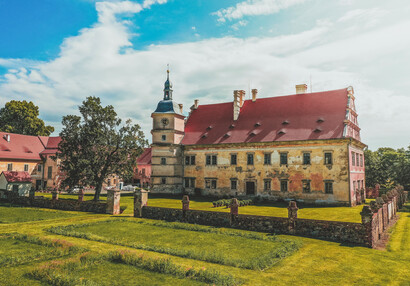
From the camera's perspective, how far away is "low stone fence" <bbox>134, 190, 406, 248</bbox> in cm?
1540

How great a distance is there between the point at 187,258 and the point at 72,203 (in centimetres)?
1961

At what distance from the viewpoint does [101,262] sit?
483 inches

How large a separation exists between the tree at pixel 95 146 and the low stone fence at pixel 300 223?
10.5 m

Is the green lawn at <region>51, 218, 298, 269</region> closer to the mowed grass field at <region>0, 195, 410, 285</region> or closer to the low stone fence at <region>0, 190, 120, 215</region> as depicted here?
the mowed grass field at <region>0, 195, 410, 285</region>

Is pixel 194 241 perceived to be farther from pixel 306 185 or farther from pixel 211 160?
pixel 211 160

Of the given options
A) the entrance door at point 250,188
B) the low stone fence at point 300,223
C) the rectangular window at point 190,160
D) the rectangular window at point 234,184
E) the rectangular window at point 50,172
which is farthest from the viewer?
the rectangular window at point 50,172

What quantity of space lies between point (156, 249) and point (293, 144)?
77.0 ft

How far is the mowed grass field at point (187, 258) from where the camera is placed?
34.3ft

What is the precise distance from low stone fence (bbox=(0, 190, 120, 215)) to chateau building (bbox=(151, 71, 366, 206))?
45.1 ft

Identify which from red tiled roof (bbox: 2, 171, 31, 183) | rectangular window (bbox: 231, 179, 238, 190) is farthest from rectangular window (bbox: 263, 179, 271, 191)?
red tiled roof (bbox: 2, 171, 31, 183)

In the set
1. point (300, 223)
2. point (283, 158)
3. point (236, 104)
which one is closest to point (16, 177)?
point (236, 104)

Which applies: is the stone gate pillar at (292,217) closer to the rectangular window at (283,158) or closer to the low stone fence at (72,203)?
the low stone fence at (72,203)

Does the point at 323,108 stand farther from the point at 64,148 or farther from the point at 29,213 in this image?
the point at 29,213

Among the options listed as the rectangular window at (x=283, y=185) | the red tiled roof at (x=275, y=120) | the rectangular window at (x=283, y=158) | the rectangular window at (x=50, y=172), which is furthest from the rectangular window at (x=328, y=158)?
the rectangular window at (x=50, y=172)
